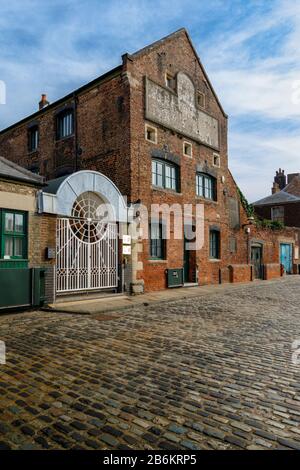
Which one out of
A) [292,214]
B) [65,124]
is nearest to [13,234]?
[65,124]

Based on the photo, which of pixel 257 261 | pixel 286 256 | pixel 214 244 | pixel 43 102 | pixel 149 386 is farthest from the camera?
pixel 286 256

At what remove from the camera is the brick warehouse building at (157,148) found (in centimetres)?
1388

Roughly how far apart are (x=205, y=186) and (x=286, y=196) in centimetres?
2064

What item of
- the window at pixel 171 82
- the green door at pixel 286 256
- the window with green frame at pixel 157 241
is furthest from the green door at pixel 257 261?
the window at pixel 171 82

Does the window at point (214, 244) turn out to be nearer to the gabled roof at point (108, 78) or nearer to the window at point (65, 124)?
the gabled roof at point (108, 78)

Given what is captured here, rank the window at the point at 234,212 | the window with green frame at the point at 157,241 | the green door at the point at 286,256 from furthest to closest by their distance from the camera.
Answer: the green door at the point at 286,256, the window at the point at 234,212, the window with green frame at the point at 157,241

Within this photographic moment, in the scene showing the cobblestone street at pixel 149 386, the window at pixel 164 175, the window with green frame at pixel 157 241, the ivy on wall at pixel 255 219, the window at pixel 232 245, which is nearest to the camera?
the cobblestone street at pixel 149 386

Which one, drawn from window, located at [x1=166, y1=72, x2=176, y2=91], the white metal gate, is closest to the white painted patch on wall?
window, located at [x1=166, y1=72, x2=176, y2=91]

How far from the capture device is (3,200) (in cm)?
923

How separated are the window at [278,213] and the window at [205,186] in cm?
1889

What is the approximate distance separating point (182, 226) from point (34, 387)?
1251 centimetres

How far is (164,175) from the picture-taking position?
1542 cm

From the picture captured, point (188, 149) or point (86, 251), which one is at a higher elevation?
point (188, 149)

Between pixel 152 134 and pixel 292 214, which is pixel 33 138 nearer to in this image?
pixel 152 134
